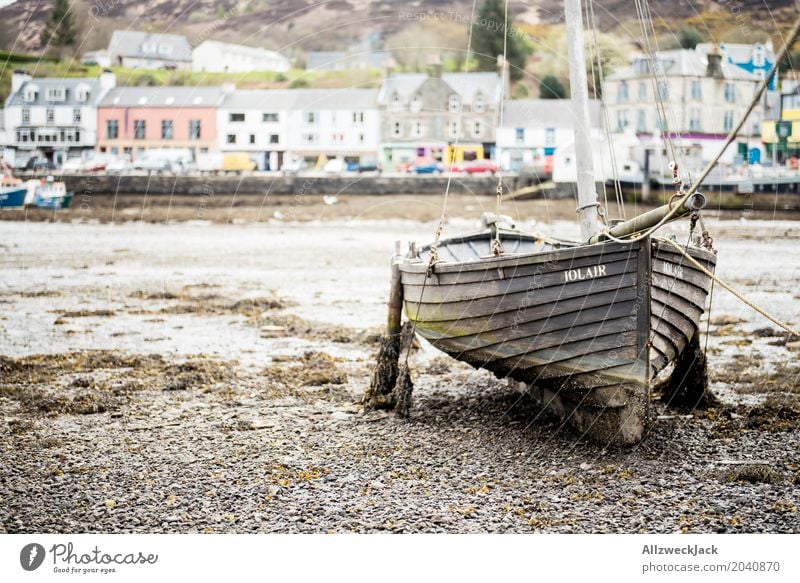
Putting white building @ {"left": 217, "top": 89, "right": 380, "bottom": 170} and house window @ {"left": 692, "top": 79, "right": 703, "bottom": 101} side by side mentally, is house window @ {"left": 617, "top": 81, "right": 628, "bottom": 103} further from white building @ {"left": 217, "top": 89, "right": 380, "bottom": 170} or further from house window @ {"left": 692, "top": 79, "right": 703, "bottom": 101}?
white building @ {"left": 217, "top": 89, "right": 380, "bottom": 170}

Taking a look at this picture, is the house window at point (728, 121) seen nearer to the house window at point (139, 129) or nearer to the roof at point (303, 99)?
the roof at point (303, 99)

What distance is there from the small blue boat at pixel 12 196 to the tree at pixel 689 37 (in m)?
6.85

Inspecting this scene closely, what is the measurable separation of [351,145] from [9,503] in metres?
12.5

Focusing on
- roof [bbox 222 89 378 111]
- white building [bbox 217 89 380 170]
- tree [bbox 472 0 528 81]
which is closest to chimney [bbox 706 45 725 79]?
tree [bbox 472 0 528 81]

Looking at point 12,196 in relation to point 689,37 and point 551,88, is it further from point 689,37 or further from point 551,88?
point 689,37

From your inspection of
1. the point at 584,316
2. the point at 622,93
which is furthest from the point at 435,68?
the point at 584,316

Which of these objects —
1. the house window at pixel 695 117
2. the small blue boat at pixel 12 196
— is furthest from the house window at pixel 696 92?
the small blue boat at pixel 12 196

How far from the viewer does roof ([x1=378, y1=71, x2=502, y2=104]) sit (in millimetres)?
13234

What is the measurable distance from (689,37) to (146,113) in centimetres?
762

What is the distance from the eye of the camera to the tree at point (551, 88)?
11.7m

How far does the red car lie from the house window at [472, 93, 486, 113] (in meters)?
2.34

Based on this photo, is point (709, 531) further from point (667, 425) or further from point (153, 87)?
point (153, 87)

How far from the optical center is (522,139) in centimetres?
1440

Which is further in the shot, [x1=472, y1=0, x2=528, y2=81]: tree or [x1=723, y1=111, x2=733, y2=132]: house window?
[x1=472, y1=0, x2=528, y2=81]: tree
